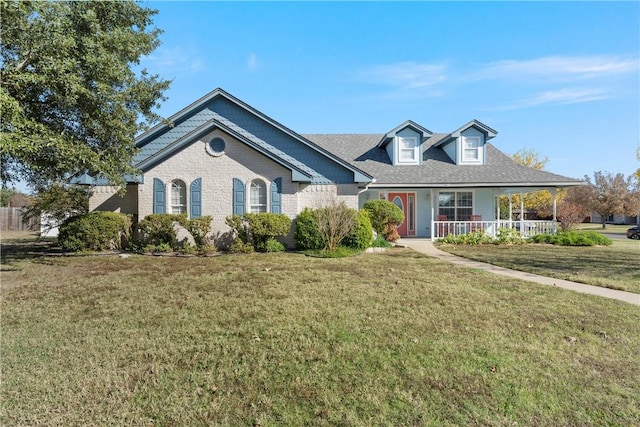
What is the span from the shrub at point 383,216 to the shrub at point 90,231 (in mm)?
10222

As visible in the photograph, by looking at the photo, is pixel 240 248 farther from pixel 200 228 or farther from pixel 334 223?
pixel 334 223

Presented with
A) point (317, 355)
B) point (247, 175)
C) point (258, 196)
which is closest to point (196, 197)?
point (247, 175)

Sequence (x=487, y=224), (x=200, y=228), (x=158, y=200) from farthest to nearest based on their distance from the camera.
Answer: (x=487, y=224)
(x=158, y=200)
(x=200, y=228)

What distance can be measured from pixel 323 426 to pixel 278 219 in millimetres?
10615

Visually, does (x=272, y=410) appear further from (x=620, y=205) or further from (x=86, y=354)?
(x=620, y=205)

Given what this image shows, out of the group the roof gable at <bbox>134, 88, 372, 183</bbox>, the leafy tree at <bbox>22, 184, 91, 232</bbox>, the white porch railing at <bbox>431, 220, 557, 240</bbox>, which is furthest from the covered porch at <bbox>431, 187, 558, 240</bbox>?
the leafy tree at <bbox>22, 184, 91, 232</bbox>

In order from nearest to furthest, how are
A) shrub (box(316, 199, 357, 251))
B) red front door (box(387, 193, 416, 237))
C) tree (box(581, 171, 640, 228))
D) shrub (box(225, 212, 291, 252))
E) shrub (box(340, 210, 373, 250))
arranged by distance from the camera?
shrub (box(316, 199, 357, 251)) < shrub (box(225, 212, 291, 252)) < shrub (box(340, 210, 373, 250)) < red front door (box(387, 193, 416, 237)) < tree (box(581, 171, 640, 228))

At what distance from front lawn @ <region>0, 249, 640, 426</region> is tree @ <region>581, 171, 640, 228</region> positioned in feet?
135

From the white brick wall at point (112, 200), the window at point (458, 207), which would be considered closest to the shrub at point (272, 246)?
the white brick wall at point (112, 200)

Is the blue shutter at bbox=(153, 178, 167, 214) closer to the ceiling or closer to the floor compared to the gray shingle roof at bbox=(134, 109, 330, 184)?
closer to the floor

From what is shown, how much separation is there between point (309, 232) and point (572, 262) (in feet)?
28.5

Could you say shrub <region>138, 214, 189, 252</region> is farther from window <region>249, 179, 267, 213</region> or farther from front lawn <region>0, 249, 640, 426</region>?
front lawn <region>0, 249, 640, 426</region>

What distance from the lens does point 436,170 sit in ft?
62.5

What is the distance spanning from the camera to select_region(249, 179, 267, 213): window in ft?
46.2
